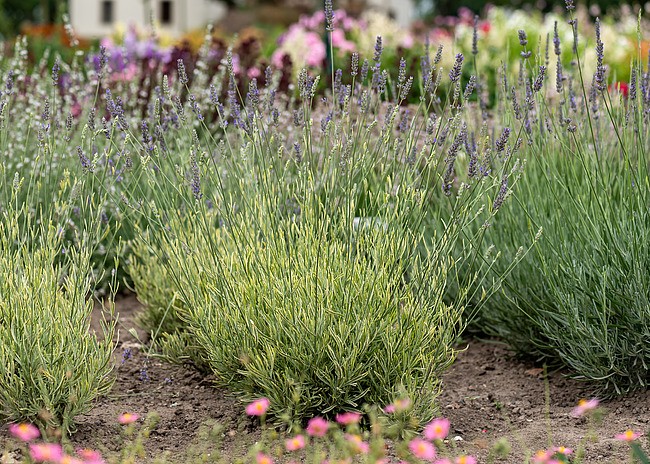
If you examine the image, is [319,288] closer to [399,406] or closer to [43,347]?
[399,406]

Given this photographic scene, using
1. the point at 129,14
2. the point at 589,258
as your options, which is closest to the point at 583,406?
the point at 589,258

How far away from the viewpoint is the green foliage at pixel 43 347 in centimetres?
309

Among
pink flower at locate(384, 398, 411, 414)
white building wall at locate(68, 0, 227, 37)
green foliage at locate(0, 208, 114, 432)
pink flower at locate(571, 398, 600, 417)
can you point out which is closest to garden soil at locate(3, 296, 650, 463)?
pink flower at locate(571, 398, 600, 417)

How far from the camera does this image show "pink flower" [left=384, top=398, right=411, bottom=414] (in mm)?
2625

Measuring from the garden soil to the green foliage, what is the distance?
0.14 m

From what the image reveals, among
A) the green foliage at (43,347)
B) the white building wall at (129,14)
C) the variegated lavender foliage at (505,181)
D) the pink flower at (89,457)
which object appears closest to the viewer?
the pink flower at (89,457)

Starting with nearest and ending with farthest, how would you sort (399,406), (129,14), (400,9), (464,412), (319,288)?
(399,406), (319,288), (464,412), (129,14), (400,9)

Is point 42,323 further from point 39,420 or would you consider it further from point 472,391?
point 472,391

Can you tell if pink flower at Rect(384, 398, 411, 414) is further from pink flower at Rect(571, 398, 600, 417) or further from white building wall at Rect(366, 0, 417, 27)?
white building wall at Rect(366, 0, 417, 27)

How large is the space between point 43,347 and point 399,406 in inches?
50.9

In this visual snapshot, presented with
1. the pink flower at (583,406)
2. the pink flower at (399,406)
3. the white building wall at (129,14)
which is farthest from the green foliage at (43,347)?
Answer: the white building wall at (129,14)

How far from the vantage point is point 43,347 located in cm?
317

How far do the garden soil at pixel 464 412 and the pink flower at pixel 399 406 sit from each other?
0.81 feet

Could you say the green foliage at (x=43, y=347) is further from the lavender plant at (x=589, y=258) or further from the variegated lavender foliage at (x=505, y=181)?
the lavender plant at (x=589, y=258)
